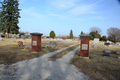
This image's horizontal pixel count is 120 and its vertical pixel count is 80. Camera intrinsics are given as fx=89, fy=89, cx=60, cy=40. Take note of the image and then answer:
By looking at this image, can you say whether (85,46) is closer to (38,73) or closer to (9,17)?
(38,73)

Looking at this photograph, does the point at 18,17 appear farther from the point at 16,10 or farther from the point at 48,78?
the point at 48,78

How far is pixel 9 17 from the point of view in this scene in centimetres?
3384

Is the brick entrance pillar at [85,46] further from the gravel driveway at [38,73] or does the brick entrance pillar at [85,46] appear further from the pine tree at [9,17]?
the pine tree at [9,17]

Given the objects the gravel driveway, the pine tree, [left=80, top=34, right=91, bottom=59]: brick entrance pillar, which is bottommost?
the gravel driveway

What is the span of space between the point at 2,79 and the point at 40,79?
167 cm

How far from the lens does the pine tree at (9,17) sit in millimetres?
32844

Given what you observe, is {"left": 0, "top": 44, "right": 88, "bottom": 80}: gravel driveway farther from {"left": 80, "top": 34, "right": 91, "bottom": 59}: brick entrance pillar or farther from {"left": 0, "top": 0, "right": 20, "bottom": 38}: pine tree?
{"left": 0, "top": 0, "right": 20, "bottom": 38}: pine tree

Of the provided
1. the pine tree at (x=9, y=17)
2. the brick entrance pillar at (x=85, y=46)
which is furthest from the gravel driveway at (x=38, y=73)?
the pine tree at (x=9, y=17)

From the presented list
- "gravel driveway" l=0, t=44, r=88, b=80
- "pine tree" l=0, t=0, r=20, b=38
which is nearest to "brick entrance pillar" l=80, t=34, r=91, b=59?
"gravel driveway" l=0, t=44, r=88, b=80

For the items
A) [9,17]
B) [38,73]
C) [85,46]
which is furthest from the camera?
[9,17]

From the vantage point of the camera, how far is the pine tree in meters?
32.8

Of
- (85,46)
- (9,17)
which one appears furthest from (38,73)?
(9,17)

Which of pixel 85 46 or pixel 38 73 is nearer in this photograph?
pixel 38 73

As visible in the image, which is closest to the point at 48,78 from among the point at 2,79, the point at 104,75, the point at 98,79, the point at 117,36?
the point at 2,79
